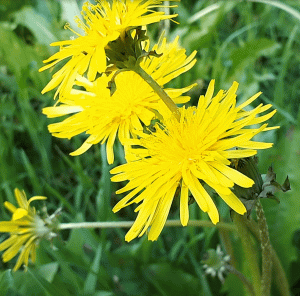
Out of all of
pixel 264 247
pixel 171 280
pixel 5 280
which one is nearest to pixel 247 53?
pixel 171 280

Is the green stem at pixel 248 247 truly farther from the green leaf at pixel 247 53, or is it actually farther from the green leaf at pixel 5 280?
the green leaf at pixel 247 53

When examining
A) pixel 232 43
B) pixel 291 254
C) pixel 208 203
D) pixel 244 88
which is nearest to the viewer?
pixel 208 203

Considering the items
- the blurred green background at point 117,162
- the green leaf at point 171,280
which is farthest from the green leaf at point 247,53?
the green leaf at point 171,280

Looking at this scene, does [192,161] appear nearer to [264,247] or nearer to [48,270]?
[264,247]

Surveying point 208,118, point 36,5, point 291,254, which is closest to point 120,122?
point 208,118

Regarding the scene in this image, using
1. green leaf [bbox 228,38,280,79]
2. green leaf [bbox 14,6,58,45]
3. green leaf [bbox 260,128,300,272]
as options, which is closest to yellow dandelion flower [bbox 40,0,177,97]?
green leaf [bbox 260,128,300,272]

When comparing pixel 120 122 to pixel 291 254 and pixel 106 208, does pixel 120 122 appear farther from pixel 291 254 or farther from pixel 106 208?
pixel 291 254

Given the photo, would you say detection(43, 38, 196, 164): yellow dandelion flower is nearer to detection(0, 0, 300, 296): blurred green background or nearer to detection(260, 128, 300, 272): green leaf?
detection(0, 0, 300, 296): blurred green background
